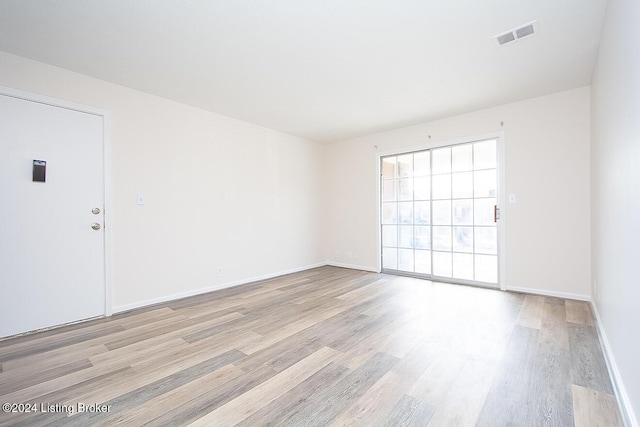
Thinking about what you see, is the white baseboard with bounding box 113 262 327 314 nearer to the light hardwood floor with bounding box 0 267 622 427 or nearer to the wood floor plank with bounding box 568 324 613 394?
the light hardwood floor with bounding box 0 267 622 427

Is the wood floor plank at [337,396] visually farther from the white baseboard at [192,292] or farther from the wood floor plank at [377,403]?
the white baseboard at [192,292]

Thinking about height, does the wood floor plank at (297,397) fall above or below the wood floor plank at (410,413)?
below

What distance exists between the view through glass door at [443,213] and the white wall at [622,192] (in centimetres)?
178

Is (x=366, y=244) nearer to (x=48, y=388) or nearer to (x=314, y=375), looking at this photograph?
(x=314, y=375)

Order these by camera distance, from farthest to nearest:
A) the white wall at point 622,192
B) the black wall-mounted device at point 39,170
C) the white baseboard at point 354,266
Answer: the white baseboard at point 354,266, the black wall-mounted device at point 39,170, the white wall at point 622,192

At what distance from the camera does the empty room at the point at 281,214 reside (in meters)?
1.70

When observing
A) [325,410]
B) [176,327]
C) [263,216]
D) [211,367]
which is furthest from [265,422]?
[263,216]

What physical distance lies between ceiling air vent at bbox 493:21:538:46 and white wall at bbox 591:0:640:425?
44 centimetres

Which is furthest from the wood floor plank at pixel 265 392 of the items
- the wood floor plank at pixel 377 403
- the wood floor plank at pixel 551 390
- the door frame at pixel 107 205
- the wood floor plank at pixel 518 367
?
the door frame at pixel 107 205

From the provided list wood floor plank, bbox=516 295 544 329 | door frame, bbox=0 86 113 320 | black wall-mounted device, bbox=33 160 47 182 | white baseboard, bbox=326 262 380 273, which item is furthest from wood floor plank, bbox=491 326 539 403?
black wall-mounted device, bbox=33 160 47 182

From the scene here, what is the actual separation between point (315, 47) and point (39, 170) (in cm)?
289

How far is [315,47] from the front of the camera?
8.25 feet

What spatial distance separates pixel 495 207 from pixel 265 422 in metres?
3.93

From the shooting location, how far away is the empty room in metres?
1.70
